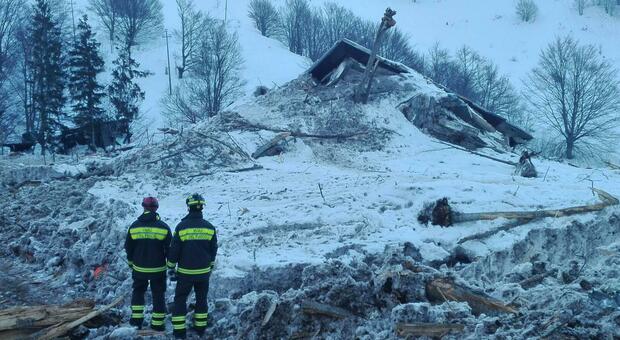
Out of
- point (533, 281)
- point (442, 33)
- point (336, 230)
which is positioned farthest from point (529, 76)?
point (533, 281)

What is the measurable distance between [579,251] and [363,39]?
125 feet

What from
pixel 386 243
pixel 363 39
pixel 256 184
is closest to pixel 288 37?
pixel 363 39

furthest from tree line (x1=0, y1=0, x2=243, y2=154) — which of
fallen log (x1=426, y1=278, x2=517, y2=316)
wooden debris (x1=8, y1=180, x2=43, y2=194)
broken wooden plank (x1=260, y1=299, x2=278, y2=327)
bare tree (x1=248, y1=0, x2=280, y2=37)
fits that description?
fallen log (x1=426, y1=278, x2=517, y2=316)

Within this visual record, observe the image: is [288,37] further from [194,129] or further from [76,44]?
[194,129]

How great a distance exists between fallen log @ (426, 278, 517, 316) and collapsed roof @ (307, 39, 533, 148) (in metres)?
12.5

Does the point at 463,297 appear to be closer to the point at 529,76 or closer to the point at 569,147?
the point at 569,147

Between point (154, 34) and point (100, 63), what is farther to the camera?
point (154, 34)

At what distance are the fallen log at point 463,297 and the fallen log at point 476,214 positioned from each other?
9.83 feet

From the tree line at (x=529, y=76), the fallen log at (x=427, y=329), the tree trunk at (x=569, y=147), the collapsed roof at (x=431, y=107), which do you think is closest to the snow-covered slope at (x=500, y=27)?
the tree line at (x=529, y=76)

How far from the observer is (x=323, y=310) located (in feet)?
18.5

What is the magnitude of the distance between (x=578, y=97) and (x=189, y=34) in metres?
32.2

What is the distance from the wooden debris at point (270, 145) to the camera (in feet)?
52.4

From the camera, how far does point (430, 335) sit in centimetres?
492

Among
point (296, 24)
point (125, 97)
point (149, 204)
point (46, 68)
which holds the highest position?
point (296, 24)
